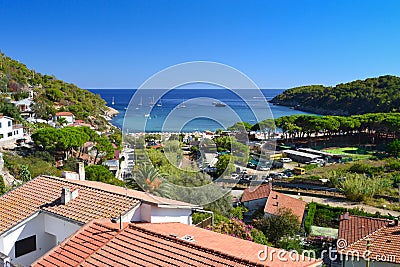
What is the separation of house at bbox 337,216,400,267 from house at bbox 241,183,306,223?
3383 millimetres

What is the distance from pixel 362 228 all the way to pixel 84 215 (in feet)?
24.8

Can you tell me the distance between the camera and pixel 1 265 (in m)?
5.56

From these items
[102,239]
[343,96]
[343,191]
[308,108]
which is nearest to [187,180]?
[102,239]

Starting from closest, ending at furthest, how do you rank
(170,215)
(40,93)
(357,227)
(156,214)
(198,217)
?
(156,214)
(170,215)
(198,217)
(357,227)
(40,93)

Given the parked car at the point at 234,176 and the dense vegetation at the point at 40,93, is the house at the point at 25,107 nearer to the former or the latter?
the dense vegetation at the point at 40,93

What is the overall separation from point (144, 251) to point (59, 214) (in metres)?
2.26

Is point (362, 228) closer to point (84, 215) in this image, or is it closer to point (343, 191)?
point (84, 215)

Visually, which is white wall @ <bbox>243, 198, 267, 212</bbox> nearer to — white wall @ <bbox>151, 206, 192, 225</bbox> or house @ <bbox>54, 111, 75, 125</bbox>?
white wall @ <bbox>151, 206, 192, 225</bbox>

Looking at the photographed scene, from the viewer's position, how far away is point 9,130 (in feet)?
81.7

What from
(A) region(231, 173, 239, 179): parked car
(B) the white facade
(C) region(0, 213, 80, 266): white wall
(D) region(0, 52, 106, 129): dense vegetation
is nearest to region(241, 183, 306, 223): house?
(A) region(231, 173, 239, 179): parked car

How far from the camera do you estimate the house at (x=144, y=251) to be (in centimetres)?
482

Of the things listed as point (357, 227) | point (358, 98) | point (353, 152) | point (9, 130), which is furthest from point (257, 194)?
point (358, 98)

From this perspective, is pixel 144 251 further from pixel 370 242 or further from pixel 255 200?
pixel 255 200

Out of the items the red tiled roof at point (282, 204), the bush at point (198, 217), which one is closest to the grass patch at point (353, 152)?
the red tiled roof at point (282, 204)
